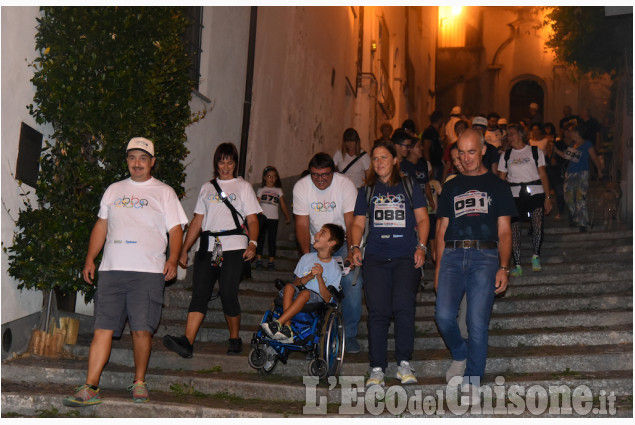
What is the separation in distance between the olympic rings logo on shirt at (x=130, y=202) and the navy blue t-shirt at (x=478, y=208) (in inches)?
98.0

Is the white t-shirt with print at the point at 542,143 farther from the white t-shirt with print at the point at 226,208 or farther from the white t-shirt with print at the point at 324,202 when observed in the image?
the white t-shirt with print at the point at 226,208

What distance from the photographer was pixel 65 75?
767cm

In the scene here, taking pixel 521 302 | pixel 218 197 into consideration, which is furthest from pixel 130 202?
pixel 521 302

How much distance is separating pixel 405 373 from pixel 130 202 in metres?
2.65

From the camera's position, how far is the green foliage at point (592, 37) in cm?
1623

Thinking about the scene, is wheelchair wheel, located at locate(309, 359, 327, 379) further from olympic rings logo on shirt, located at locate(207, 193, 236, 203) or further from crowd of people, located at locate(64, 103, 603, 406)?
olympic rings logo on shirt, located at locate(207, 193, 236, 203)

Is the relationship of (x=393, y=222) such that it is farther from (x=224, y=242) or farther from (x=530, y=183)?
(x=530, y=183)

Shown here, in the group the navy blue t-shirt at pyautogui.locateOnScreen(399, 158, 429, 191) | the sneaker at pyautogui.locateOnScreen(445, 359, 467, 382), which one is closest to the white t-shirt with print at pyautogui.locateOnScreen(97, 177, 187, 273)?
the sneaker at pyautogui.locateOnScreen(445, 359, 467, 382)

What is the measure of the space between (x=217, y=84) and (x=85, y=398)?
615 cm

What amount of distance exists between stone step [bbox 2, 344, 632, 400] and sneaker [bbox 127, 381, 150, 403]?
1.80 feet

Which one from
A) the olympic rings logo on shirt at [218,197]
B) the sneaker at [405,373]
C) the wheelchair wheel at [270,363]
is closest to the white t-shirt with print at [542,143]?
the olympic rings logo on shirt at [218,197]

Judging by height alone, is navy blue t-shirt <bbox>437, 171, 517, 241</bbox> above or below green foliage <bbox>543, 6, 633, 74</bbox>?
below

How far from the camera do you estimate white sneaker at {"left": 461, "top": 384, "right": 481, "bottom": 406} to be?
21.0 ft

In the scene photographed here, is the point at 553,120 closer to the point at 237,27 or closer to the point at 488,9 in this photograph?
the point at 488,9
